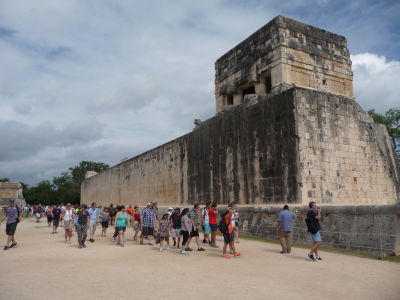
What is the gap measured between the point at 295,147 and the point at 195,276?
22.1 ft

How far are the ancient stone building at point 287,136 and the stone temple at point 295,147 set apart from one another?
4 centimetres

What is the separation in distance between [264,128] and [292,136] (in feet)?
5.10

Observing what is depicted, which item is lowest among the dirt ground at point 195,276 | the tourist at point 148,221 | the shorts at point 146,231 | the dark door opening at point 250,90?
the dirt ground at point 195,276

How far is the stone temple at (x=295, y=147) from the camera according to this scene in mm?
9438

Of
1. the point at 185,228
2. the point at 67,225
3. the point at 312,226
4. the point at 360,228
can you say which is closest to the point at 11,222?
the point at 67,225

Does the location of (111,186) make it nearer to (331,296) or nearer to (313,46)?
(313,46)

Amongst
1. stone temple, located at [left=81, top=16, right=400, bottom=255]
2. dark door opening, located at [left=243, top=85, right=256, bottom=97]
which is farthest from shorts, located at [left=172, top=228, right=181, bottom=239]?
dark door opening, located at [left=243, top=85, right=256, bottom=97]

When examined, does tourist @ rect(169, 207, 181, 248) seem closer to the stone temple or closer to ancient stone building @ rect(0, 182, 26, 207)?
the stone temple

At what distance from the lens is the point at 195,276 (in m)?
5.70

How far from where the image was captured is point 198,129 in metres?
17.5

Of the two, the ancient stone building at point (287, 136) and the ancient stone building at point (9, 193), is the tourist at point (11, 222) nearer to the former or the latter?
the ancient stone building at point (287, 136)

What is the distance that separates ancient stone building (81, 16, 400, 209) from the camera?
11367mm

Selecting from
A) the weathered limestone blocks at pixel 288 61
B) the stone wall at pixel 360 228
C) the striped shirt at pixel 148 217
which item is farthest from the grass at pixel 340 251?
the weathered limestone blocks at pixel 288 61

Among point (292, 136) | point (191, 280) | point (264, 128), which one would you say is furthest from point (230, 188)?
point (191, 280)
